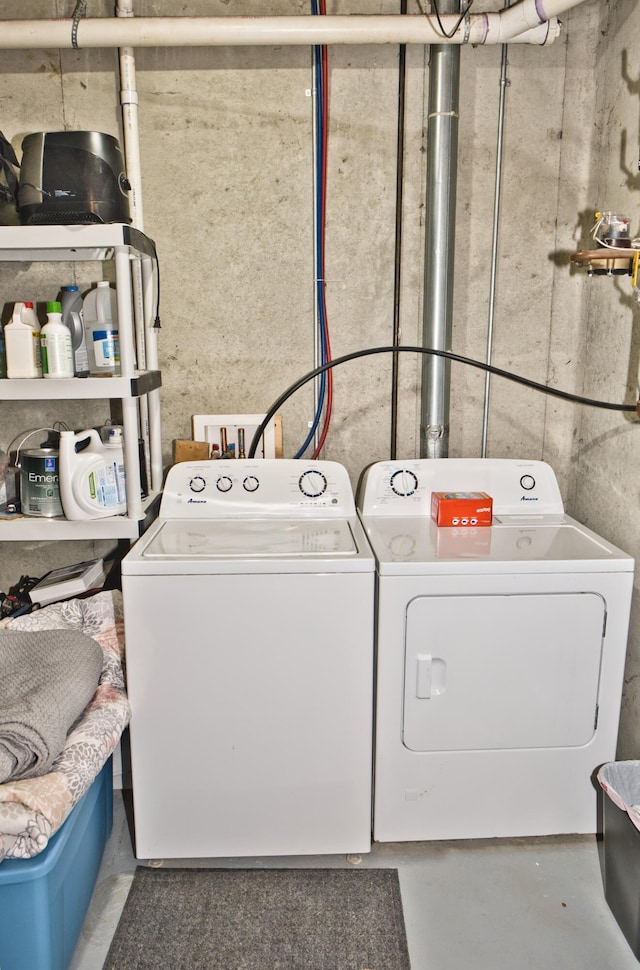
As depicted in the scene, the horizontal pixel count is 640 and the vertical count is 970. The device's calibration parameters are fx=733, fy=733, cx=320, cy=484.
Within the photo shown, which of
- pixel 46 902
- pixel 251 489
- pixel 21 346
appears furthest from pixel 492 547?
pixel 21 346

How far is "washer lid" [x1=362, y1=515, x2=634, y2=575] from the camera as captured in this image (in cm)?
183

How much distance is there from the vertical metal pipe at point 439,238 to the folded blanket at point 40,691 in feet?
4.17

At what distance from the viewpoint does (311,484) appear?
2.24m

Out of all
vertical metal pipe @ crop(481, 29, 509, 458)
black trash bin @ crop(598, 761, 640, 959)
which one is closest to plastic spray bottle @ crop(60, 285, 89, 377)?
vertical metal pipe @ crop(481, 29, 509, 458)

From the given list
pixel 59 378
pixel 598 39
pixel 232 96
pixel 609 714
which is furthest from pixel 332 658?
pixel 598 39

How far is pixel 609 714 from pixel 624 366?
0.98 m

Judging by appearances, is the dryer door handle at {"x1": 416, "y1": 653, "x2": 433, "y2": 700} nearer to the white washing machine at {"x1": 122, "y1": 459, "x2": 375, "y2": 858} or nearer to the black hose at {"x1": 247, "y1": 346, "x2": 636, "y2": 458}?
the white washing machine at {"x1": 122, "y1": 459, "x2": 375, "y2": 858}

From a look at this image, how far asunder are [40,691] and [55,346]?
0.95 m

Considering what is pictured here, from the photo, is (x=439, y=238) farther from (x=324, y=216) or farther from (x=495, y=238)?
(x=324, y=216)

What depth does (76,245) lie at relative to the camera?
76.2 inches

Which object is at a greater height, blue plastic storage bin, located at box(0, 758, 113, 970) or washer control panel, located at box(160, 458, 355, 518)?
washer control panel, located at box(160, 458, 355, 518)

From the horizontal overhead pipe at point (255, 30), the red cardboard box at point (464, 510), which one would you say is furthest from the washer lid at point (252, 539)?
the horizontal overhead pipe at point (255, 30)

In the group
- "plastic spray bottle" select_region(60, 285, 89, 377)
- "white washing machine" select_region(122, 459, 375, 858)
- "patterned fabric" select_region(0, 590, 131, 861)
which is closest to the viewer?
"patterned fabric" select_region(0, 590, 131, 861)

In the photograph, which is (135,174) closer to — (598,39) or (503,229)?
(503,229)
